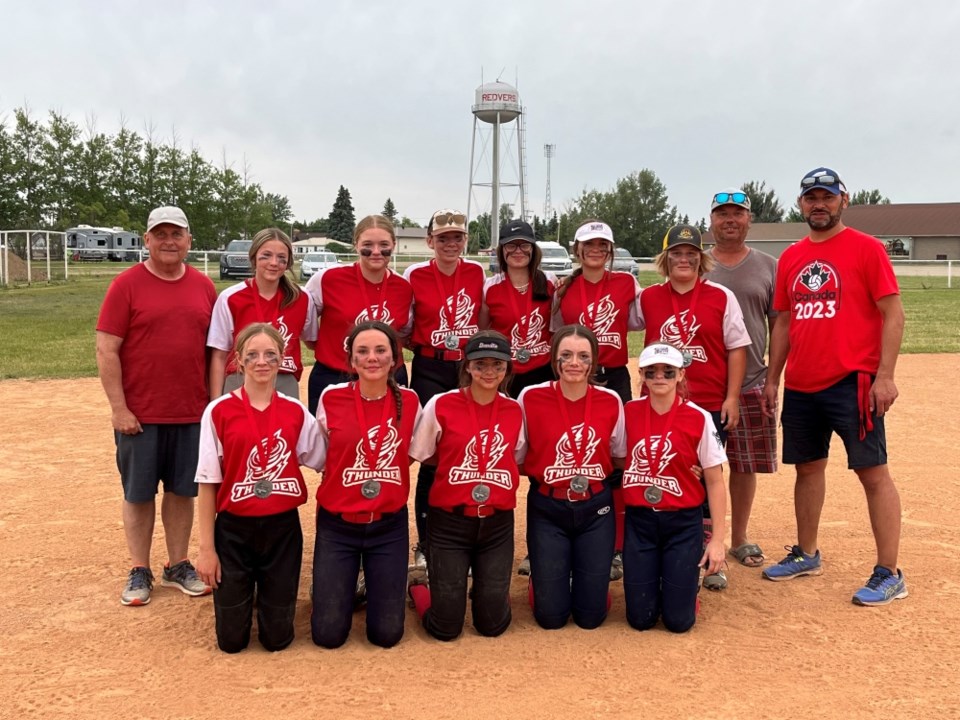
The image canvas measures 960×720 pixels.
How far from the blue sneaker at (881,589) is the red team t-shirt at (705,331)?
1185 mm

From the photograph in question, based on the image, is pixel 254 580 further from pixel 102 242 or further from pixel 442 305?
pixel 102 242

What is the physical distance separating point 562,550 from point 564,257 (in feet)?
87.3

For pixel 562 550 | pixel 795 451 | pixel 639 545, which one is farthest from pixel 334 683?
pixel 795 451

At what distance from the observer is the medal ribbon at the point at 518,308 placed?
178 inches

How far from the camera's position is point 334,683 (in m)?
3.38

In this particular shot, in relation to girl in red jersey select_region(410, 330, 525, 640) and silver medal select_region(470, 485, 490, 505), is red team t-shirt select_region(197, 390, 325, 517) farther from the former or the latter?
silver medal select_region(470, 485, 490, 505)

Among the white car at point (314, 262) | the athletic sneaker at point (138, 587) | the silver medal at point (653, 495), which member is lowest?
the athletic sneaker at point (138, 587)

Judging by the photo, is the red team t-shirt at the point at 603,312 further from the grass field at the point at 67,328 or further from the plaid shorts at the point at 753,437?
the grass field at the point at 67,328

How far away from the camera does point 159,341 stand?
4.14 metres

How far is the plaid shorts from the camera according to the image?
4758mm

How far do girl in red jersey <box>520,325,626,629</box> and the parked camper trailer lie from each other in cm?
4533

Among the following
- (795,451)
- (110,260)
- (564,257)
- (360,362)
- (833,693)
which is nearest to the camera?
(833,693)

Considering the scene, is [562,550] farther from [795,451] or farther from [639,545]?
[795,451]

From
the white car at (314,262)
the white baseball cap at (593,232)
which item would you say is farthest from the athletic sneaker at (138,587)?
the white car at (314,262)
